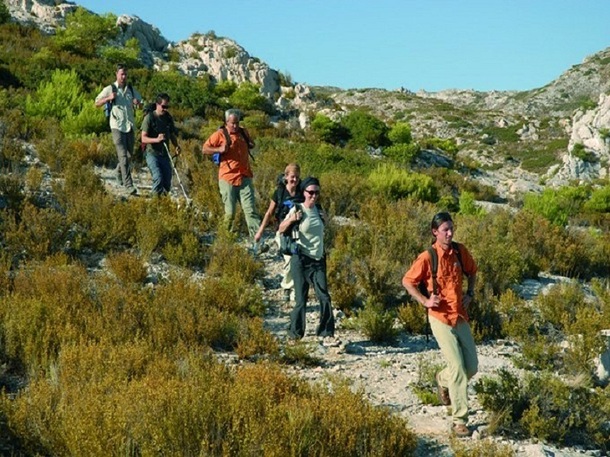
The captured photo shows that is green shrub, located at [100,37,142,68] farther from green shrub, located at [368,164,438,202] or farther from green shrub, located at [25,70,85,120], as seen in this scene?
green shrub, located at [368,164,438,202]

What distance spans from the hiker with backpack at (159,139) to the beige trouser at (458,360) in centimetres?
598

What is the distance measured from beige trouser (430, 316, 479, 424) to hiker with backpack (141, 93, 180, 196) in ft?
19.6

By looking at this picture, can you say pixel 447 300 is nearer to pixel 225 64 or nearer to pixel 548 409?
pixel 548 409

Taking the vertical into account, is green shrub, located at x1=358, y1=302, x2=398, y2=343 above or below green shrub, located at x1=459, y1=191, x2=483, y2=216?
below

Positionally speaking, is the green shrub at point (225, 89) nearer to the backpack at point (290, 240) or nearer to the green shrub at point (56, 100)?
the green shrub at point (56, 100)

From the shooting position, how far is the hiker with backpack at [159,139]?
31.5 ft

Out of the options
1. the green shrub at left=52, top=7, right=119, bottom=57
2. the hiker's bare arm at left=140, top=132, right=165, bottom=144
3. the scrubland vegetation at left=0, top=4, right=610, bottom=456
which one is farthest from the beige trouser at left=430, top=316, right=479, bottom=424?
the green shrub at left=52, top=7, right=119, bottom=57

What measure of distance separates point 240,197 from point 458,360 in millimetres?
4767

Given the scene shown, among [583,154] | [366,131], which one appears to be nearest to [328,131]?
[366,131]

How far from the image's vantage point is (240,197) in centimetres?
886

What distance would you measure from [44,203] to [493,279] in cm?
655

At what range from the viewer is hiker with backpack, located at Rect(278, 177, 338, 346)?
6363 mm

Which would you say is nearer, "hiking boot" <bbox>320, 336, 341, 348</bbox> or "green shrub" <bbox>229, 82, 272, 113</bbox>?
"hiking boot" <bbox>320, 336, 341, 348</bbox>

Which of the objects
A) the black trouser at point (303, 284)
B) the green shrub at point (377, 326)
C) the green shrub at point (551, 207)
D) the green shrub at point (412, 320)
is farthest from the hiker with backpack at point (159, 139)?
the green shrub at point (551, 207)
